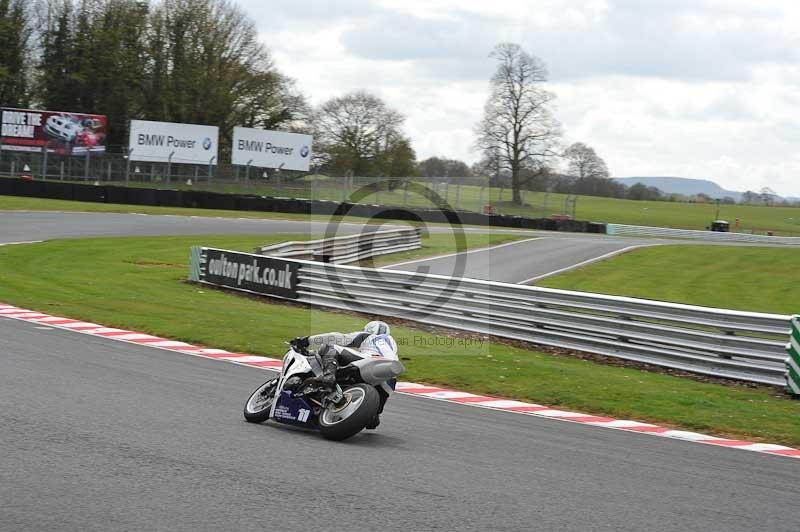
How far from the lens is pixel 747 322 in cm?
1347

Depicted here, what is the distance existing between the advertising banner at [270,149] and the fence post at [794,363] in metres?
49.0

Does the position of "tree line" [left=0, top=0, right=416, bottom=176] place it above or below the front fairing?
above

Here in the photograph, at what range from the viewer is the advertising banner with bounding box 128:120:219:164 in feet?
182

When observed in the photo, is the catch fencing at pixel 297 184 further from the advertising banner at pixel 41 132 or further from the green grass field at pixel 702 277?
the green grass field at pixel 702 277

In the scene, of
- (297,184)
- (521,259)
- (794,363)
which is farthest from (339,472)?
(297,184)

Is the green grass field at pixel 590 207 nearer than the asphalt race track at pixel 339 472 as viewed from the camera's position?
No

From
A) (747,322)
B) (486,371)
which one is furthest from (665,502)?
(747,322)

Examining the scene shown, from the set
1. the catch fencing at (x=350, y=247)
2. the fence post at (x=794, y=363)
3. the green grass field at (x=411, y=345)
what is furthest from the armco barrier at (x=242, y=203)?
the fence post at (x=794, y=363)

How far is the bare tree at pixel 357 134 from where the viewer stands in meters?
74.0

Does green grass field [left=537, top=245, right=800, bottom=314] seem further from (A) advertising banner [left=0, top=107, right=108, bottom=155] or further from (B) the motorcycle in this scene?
(A) advertising banner [left=0, top=107, right=108, bottom=155]

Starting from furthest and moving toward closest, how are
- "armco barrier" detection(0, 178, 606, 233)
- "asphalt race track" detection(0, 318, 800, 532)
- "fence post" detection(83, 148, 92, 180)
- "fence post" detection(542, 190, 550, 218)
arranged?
"fence post" detection(542, 190, 550, 218) < "fence post" detection(83, 148, 92, 180) < "armco barrier" detection(0, 178, 606, 233) < "asphalt race track" detection(0, 318, 800, 532)

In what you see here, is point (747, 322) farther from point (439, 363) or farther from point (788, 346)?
point (439, 363)

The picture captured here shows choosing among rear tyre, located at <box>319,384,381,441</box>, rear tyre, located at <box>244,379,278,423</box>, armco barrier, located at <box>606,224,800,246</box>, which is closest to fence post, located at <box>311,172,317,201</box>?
armco barrier, located at <box>606,224,800,246</box>

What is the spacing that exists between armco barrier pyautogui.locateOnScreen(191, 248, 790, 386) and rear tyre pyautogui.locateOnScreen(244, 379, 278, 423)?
740 centimetres
